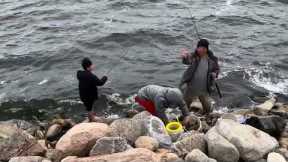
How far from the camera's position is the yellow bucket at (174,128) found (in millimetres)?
9897

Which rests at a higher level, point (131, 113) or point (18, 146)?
point (18, 146)

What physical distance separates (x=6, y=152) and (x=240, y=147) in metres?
4.31

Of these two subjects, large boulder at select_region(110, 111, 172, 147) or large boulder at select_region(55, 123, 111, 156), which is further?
large boulder at select_region(110, 111, 172, 147)

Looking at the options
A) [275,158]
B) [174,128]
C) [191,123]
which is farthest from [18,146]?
[275,158]

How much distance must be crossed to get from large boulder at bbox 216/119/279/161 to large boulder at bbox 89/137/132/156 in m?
1.89

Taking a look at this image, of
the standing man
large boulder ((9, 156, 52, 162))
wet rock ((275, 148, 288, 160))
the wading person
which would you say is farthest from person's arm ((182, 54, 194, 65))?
large boulder ((9, 156, 52, 162))

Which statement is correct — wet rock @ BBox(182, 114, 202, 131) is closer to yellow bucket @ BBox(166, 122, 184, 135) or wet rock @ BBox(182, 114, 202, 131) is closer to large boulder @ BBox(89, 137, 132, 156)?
yellow bucket @ BBox(166, 122, 184, 135)

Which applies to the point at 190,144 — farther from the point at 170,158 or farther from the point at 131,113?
the point at 131,113

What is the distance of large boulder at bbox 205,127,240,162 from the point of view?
8555 millimetres

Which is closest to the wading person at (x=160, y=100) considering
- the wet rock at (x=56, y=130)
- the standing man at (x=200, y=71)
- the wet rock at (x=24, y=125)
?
the standing man at (x=200, y=71)

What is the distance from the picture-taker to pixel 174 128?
10211 mm

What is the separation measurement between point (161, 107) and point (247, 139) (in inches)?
82.0

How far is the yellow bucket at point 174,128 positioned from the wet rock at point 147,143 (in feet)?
2.74

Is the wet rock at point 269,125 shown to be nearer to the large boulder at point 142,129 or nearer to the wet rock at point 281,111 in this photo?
the wet rock at point 281,111
